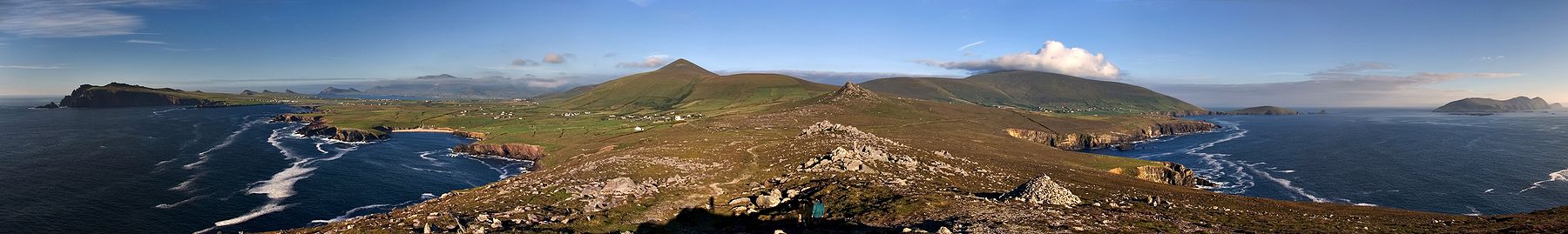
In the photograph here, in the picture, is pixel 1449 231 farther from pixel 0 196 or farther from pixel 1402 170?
pixel 0 196

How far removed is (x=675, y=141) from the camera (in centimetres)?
12769

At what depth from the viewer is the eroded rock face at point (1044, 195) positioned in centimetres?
5878

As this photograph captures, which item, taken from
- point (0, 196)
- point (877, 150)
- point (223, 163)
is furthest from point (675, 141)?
point (0, 196)

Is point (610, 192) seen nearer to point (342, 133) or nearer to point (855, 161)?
point (855, 161)

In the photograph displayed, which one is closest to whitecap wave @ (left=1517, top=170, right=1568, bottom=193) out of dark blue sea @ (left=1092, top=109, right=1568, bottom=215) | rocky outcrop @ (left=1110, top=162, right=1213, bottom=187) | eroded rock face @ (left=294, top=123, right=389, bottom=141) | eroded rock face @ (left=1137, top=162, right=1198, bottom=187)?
dark blue sea @ (left=1092, top=109, right=1568, bottom=215)

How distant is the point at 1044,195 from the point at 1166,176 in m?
82.7

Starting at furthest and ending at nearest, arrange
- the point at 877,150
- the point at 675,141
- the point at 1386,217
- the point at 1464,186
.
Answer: the point at 675,141 < the point at 1464,186 < the point at 877,150 < the point at 1386,217

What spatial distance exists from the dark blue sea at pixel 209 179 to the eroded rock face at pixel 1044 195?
7777 centimetres

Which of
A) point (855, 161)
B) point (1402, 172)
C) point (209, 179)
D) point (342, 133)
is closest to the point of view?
point (855, 161)

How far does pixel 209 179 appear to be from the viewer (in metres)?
101

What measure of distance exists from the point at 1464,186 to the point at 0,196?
731 ft

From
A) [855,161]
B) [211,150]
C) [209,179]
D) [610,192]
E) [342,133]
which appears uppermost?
[855,161]

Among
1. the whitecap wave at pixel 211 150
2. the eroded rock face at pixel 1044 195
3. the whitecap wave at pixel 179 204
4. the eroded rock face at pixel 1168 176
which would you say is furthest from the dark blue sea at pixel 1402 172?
the whitecap wave at pixel 211 150

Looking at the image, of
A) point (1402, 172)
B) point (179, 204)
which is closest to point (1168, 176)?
point (1402, 172)
